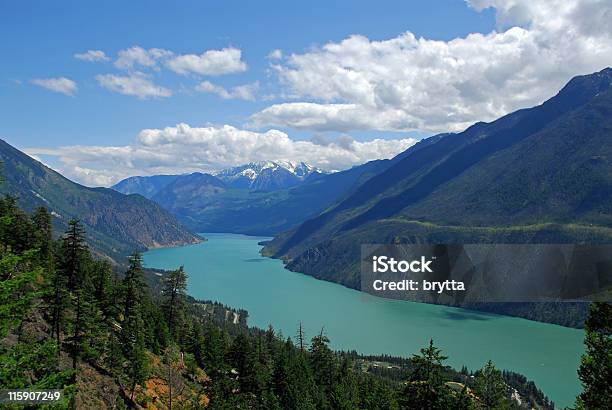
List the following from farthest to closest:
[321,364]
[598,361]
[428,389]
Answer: [321,364]
[428,389]
[598,361]

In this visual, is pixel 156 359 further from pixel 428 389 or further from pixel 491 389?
pixel 428 389

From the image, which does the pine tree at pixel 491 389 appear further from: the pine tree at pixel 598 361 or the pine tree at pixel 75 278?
the pine tree at pixel 75 278

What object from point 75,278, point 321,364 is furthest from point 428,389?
point 321,364

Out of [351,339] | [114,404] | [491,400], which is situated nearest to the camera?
[491,400]

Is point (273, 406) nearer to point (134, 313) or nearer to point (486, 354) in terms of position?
point (134, 313)

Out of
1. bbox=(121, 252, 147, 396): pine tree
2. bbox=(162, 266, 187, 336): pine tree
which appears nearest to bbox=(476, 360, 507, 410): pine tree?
→ bbox=(121, 252, 147, 396): pine tree

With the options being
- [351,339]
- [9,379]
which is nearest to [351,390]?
[9,379]

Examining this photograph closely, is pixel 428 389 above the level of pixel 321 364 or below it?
above

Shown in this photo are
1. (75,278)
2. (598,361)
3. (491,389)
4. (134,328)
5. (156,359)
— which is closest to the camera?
(598,361)
